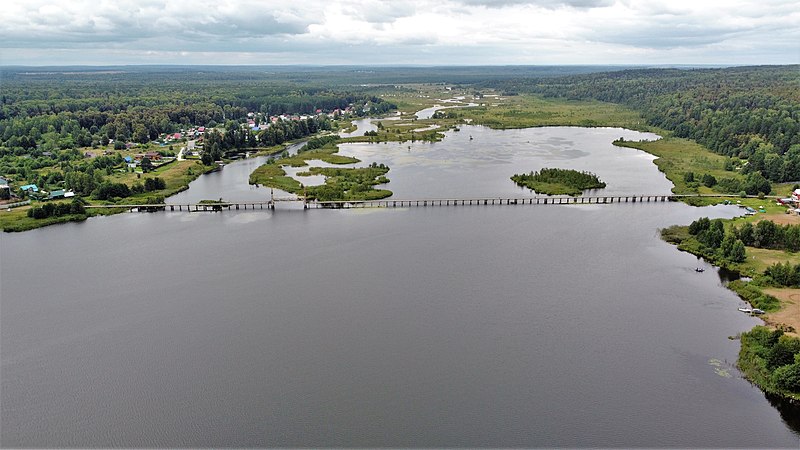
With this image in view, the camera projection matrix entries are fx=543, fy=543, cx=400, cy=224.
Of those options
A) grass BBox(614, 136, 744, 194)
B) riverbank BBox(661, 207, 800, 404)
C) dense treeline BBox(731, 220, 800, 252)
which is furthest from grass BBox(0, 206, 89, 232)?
grass BBox(614, 136, 744, 194)

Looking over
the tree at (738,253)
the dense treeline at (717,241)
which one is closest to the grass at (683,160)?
the dense treeline at (717,241)

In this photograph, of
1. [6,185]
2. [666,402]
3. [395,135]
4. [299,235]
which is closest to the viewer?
[666,402]

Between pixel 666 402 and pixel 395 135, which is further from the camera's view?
pixel 395 135

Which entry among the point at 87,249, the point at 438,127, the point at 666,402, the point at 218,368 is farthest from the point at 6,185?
the point at 438,127

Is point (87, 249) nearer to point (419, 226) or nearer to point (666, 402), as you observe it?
point (419, 226)

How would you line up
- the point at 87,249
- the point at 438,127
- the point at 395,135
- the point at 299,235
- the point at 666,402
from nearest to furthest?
the point at 666,402 → the point at 87,249 → the point at 299,235 → the point at 395,135 → the point at 438,127

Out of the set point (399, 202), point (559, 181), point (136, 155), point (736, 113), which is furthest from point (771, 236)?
point (136, 155)

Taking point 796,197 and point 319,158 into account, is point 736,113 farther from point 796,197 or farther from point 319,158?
point 319,158

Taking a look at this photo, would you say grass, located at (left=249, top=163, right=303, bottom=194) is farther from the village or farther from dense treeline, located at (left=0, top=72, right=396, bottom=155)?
dense treeline, located at (left=0, top=72, right=396, bottom=155)

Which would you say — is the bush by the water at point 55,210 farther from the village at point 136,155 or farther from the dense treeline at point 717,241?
the dense treeline at point 717,241
